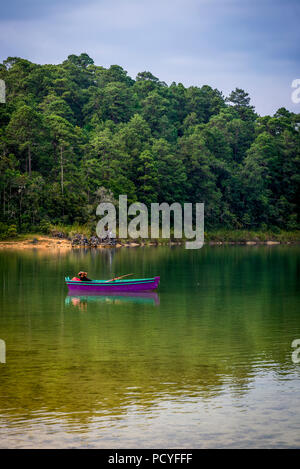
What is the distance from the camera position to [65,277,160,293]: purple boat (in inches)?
1264

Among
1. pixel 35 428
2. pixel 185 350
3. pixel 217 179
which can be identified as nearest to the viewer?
pixel 35 428

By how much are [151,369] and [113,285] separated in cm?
1577

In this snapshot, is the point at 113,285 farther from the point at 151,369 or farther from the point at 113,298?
the point at 151,369

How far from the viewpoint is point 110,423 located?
1238 centimetres

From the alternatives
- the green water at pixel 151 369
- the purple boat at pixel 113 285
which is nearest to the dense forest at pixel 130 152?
the purple boat at pixel 113 285

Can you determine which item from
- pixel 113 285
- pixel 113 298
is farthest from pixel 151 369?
pixel 113 285

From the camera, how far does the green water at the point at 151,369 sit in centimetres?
1200

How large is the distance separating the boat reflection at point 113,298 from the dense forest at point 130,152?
40627mm

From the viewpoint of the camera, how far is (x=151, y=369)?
1658 centimetres

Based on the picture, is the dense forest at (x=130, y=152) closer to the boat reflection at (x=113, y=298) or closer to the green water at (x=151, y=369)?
the boat reflection at (x=113, y=298)

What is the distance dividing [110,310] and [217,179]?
264 ft

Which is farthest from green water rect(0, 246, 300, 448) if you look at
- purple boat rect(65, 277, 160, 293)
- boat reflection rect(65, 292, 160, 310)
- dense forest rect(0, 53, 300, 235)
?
dense forest rect(0, 53, 300, 235)
